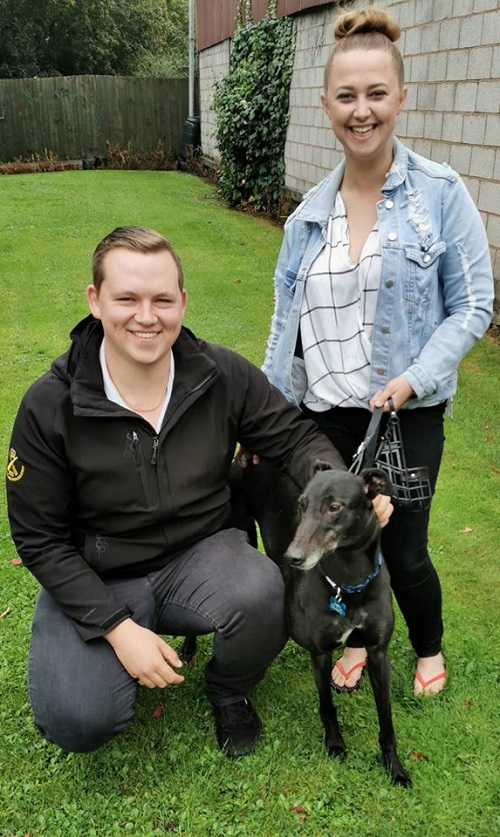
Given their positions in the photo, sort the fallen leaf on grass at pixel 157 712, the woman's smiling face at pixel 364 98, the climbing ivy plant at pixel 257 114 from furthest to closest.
Result: the climbing ivy plant at pixel 257 114
the fallen leaf on grass at pixel 157 712
the woman's smiling face at pixel 364 98

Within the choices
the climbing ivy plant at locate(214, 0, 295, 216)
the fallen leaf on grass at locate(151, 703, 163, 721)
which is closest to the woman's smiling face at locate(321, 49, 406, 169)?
the fallen leaf on grass at locate(151, 703, 163, 721)

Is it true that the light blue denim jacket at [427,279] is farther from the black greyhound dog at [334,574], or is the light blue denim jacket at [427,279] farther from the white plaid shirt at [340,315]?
the black greyhound dog at [334,574]

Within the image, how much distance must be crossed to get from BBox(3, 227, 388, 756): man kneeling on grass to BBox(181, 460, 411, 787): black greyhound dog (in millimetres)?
150

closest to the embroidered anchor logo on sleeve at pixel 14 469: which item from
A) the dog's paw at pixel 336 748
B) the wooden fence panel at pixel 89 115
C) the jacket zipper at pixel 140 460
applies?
the jacket zipper at pixel 140 460

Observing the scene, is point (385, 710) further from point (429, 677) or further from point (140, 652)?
point (140, 652)

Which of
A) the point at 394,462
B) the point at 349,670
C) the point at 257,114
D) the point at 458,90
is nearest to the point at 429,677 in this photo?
the point at 349,670

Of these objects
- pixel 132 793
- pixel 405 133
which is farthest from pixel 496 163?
pixel 132 793

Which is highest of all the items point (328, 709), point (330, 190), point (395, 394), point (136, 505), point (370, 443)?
point (330, 190)

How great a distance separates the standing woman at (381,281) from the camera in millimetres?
2244

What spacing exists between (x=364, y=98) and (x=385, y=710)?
192cm

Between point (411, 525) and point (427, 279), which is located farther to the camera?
point (411, 525)

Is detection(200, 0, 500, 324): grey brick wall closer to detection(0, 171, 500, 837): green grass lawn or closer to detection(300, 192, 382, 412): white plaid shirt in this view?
detection(0, 171, 500, 837): green grass lawn

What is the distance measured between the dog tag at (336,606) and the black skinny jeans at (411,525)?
0.49 feet

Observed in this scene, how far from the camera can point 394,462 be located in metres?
2.40
